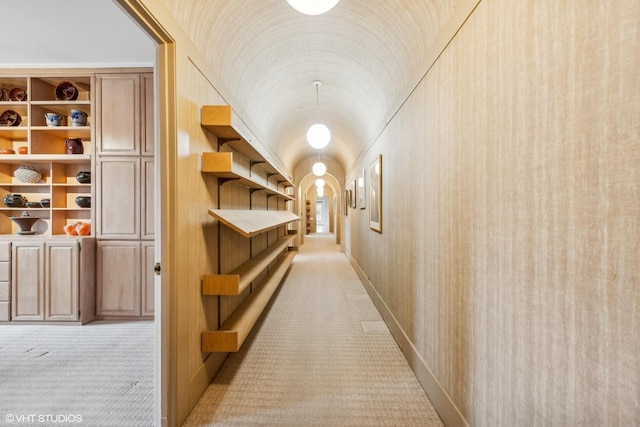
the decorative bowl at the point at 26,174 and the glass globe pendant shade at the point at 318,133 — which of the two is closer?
the decorative bowl at the point at 26,174

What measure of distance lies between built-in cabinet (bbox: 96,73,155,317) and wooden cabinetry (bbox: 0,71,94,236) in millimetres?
224

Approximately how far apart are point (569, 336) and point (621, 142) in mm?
573

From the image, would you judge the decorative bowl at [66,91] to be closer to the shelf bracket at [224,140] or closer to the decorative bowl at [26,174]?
the decorative bowl at [26,174]

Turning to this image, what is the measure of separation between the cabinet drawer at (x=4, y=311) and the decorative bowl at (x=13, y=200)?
3.81ft

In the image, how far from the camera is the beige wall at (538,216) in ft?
2.27

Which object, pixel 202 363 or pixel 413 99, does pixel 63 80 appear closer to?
pixel 202 363

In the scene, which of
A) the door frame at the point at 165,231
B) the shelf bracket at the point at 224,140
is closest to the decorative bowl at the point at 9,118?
the shelf bracket at the point at 224,140

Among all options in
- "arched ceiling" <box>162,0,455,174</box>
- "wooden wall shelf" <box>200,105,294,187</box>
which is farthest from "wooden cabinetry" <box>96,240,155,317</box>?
"arched ceiling" <box>162,0,455,174</box>

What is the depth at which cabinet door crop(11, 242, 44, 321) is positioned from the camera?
3.06m

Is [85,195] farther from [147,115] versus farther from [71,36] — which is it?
[71,36]

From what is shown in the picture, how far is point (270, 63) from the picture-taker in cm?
286

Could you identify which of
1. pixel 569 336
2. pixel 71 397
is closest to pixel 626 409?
pixel 569 336

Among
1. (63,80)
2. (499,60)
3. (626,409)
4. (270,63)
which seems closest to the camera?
(626,409)

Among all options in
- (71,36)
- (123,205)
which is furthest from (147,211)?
(71,36)
